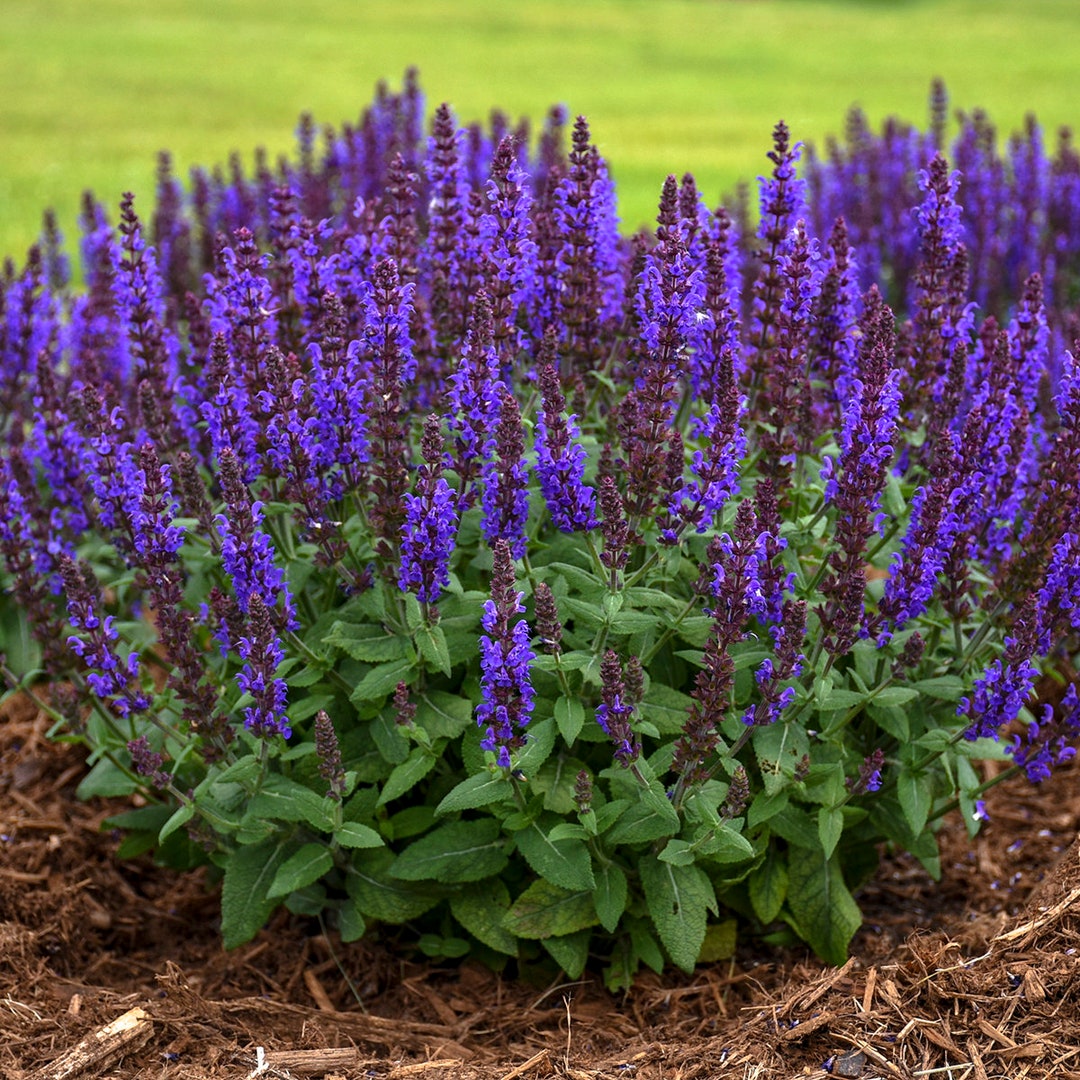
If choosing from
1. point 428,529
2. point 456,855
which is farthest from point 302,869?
point 428,529

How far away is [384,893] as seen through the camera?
176 inches

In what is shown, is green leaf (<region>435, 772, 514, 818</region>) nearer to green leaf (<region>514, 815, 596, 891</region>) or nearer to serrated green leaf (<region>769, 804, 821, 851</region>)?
green leaf (<region>514, 815, 596, 891</region>)

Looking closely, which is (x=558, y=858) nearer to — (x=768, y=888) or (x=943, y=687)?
(x=768, y=888)

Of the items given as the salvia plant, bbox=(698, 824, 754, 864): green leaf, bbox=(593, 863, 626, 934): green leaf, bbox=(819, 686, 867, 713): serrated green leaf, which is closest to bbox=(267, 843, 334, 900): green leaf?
the salvia plant

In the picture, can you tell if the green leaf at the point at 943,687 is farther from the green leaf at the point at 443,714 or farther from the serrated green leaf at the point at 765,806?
the green leaf at the point at 443,714

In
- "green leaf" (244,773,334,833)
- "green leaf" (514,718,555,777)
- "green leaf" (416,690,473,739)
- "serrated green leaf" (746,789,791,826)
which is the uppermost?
"green leaf" (514,718,555,777)

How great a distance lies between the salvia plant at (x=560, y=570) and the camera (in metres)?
3.90

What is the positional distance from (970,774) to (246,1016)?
2.45 meters

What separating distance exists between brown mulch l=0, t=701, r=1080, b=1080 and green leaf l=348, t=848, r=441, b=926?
330mm

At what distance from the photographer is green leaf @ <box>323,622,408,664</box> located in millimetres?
4195

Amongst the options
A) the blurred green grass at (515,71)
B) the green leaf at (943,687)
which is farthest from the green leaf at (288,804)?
the blurred green grass at (515,71)

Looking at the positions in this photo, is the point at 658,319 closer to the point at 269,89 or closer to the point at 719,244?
the point at 719,244

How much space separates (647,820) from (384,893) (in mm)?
975

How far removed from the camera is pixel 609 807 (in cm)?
402
